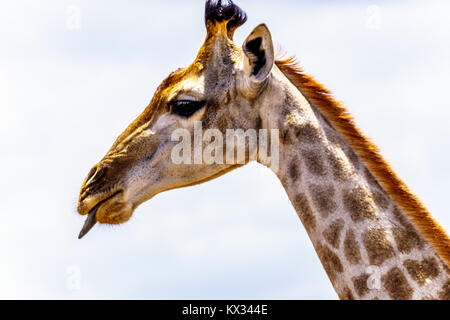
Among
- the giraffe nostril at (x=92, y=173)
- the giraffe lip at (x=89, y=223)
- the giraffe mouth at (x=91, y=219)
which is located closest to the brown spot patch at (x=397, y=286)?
the giraffe mouth at (x=91, y=219)

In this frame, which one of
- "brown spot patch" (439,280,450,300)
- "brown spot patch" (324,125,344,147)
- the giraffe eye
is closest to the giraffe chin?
the giraffe eye

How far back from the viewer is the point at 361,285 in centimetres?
823

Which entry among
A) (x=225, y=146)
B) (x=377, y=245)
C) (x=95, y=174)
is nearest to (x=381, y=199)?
(x=377, y=245)

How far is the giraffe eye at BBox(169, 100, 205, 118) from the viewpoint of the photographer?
9414 millimetres

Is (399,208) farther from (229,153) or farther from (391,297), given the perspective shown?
(229,153)

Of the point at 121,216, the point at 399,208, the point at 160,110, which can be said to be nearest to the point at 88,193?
the point at 121,216

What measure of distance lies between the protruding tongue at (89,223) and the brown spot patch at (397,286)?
11.2 ft

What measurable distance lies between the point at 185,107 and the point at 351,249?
2554mm

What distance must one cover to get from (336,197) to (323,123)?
36.6 inches

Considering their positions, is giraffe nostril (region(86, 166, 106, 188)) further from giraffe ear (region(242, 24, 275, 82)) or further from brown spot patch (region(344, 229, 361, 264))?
brown spot patch (region(344, 229, 361, 264))

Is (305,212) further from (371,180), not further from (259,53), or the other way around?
(259,53)

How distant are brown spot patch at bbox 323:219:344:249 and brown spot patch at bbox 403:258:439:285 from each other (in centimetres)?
73

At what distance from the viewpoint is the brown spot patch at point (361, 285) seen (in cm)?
820

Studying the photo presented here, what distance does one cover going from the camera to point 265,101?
918 centimetres
